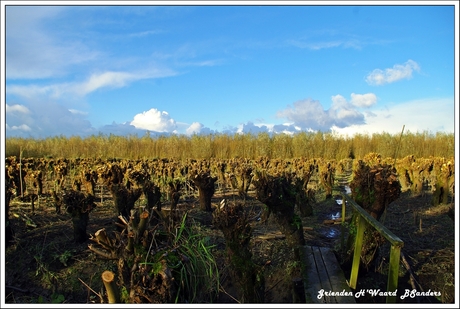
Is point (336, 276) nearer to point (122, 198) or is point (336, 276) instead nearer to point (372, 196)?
point (372, 196)

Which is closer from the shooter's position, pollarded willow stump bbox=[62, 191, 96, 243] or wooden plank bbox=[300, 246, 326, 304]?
wooden plank bbox=[300, 246, 326, 304]

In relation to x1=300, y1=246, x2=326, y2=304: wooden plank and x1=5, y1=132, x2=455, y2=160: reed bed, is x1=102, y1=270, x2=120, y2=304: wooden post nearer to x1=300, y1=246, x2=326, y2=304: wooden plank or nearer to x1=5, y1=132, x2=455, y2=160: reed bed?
x1=300, y1=246, x2=326, y2=304: wooden plank

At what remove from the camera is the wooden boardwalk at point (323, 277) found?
13.6 feet

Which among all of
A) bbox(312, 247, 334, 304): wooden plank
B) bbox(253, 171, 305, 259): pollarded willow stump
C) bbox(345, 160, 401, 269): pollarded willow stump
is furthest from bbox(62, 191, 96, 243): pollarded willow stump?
bbox(345, 160, 401, 269): pollarded willow stump

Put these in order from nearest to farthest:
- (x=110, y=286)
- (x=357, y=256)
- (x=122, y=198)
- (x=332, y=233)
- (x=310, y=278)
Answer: (x=110, y=286) → (x=357, y=256) → (x=310, y=278) → (x=122, y=198) → (x=332, y=233)

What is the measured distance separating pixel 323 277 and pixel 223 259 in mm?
1577

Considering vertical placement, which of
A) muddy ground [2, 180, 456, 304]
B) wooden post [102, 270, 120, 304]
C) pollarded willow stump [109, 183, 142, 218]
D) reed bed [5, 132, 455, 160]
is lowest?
muddy ground [2, 180, 456, 304]

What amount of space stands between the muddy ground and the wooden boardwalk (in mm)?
205

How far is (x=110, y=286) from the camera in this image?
3.30 meters

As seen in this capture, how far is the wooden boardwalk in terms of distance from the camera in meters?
4.14

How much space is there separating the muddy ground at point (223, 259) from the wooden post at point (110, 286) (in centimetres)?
35

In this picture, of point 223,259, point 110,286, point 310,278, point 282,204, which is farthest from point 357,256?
point 110,286

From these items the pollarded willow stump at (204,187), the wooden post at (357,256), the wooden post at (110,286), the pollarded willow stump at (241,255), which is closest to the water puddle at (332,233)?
the wooden post at (357,256)

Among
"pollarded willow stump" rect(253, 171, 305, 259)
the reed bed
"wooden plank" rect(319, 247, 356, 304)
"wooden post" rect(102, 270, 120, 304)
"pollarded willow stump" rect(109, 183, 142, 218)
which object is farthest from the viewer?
the reed bed
